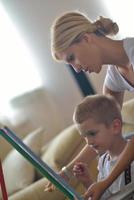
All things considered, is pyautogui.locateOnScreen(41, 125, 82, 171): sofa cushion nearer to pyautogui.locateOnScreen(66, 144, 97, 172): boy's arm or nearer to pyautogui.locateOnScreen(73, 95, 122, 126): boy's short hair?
pyautogui.locateOnScreen(66, 144, 97, 172): boy's arm

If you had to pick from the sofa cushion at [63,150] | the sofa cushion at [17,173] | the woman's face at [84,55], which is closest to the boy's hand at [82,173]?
the woman's face at [84,55]

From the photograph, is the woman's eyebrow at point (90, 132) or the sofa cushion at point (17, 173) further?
the sofa cushion at point (17, 173)

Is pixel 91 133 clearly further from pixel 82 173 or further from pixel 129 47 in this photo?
pixel 129 47

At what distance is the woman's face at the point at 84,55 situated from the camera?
2.67 feet

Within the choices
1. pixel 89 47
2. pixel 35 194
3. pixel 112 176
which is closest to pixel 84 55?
pixel 89 47

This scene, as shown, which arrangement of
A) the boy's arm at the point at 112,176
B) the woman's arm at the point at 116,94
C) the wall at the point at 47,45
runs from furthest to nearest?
the wall at the point at 47,45 < the woman's arm at the point at 116,94 < the boy's arm at the point at 112,176

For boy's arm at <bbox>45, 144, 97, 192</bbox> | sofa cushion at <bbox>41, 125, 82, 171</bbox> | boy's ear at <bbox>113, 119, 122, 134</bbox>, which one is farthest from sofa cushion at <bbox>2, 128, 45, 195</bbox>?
boy's ear at <bbox>113, 119, 122, 134</bbox>

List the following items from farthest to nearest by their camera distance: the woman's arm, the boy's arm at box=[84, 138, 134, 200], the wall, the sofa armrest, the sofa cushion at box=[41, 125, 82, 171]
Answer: the wall
the sofa cushion at box=[41, 125, 82, 171]
the sofa armrest
the woman's arm
the boy's arm at box=[84, 138, 134, 200]

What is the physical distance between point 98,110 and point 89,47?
12cm

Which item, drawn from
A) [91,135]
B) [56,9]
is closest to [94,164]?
[91,135]

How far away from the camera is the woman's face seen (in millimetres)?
814

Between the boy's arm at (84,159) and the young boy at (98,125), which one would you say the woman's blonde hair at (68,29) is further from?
the boy's arm at (84,159)

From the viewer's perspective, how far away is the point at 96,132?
809 millimetres

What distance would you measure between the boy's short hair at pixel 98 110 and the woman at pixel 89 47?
0.22ft
